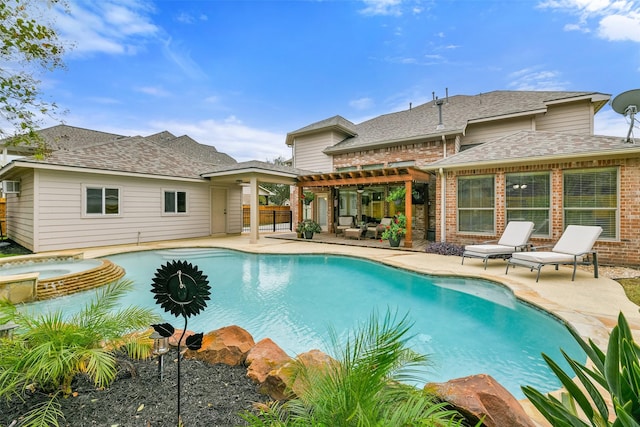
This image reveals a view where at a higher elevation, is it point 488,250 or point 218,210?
point 218,210

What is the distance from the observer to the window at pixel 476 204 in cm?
955

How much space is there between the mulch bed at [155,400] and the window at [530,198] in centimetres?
959

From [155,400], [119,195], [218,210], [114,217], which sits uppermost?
[119,195]

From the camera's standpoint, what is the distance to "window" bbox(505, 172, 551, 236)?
8.58 meters

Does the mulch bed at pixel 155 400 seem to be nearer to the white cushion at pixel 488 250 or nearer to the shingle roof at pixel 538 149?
the white cushion at pixel 488 250

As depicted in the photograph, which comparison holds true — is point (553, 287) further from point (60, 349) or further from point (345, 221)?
point (345, 221)

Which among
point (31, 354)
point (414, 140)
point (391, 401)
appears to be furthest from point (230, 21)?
point (391, 401)

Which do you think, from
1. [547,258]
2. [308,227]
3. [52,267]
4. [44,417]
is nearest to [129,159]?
[52,267]

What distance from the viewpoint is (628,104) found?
23.3 ft

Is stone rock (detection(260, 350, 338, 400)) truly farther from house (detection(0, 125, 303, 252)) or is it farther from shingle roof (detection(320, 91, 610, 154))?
shingle roof (detection(320, 91, 610, 154))

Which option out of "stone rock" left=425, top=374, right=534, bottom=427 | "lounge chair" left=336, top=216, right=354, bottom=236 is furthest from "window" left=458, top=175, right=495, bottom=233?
"stone rock" left=425, top=374, right=534, bottom=427

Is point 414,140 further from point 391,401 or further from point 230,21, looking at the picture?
point 391,401

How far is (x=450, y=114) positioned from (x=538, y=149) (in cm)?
603

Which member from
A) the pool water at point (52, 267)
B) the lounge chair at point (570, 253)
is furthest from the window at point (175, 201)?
the lounge chair at point (570, 253)
